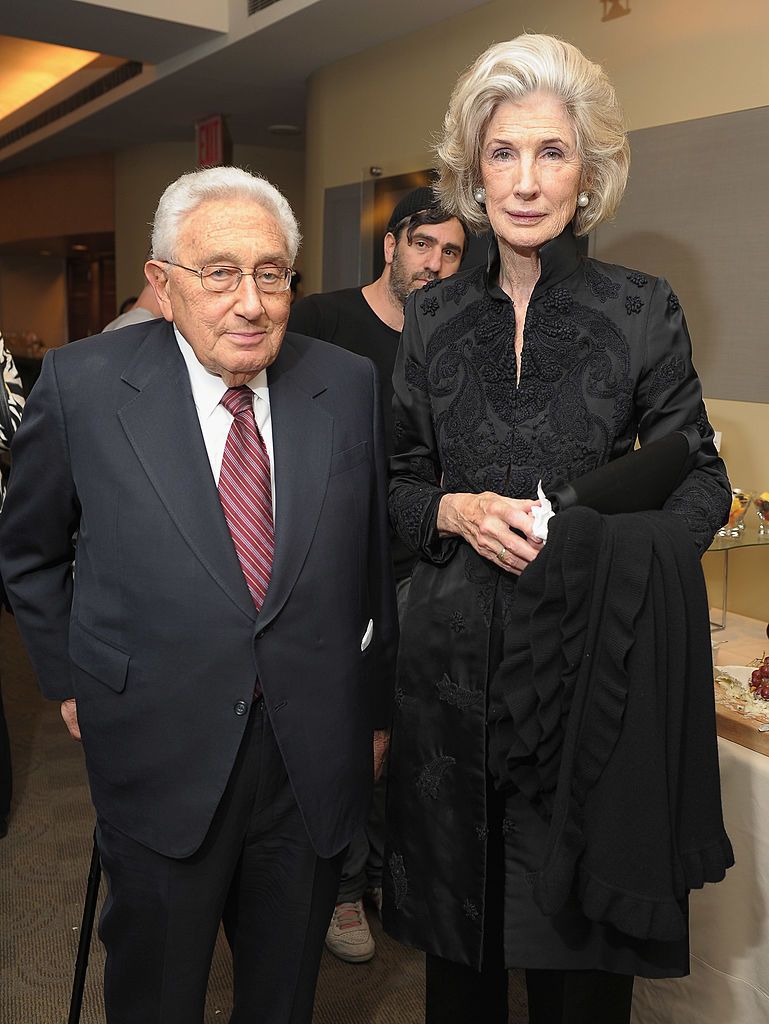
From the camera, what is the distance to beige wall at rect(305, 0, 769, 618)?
119 inches

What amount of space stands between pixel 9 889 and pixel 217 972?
2.67 feet

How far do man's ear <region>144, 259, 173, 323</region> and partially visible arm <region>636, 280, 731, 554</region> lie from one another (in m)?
0.75

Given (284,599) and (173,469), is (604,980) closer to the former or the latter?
(284,599)

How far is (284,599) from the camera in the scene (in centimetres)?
152

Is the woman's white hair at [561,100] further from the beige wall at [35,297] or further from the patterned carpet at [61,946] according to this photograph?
the beige wall at [35,297]

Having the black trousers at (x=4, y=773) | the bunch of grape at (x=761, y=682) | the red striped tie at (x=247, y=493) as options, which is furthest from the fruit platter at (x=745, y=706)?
the black trousers at (x=4, y=773)

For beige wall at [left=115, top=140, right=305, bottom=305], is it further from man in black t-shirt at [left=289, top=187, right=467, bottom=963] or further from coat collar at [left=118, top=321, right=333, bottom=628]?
coat collar at [left=118, top=321, right=333, bottom=628]

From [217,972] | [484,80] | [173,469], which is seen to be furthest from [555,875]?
[217,972]

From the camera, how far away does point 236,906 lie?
1742mm

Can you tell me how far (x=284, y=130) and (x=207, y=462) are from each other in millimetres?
7060

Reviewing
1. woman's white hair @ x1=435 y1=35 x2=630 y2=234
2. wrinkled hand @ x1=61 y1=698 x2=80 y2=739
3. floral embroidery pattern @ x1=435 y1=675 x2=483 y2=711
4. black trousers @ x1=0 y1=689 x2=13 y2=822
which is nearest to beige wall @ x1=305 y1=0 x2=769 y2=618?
woman's white hair @ x1=435 y1=35 x2=630 y2=234

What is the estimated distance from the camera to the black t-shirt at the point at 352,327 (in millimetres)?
2619

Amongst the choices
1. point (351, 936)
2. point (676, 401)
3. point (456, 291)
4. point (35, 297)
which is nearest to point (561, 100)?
point (456, 291)

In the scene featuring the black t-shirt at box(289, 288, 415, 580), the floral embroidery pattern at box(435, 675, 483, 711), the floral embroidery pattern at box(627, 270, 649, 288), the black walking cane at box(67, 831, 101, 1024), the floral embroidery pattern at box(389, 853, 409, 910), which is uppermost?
the floral embroidery pattern at box(627, 270, 649, 288)
